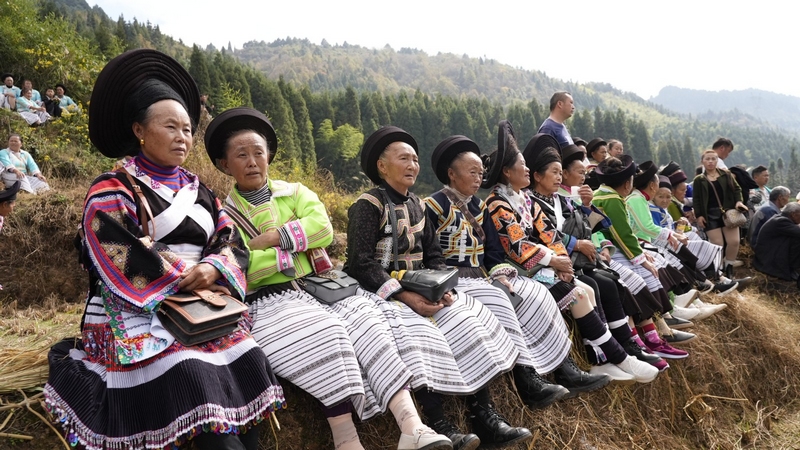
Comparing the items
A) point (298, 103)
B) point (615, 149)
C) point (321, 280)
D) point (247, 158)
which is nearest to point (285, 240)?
point (321, 280)

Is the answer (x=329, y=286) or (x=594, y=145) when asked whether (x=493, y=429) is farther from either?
(x=594, y=145)

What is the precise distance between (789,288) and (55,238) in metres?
10.8

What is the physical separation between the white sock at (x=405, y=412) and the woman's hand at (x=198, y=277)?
1108 mm

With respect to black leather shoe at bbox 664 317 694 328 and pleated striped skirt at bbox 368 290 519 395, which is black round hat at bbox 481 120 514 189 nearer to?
pleated striped skirt at bbox 368 290 519 395

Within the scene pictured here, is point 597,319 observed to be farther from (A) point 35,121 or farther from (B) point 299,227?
(A) point 35,121

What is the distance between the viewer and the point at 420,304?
322 centimetres

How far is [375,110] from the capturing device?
66.1 metres

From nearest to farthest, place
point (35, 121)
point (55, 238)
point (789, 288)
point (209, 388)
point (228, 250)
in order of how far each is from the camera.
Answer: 1. point (209, 388)
2. point (228, 250)
3. point (55, 238)
4. point (789, 288)
5. point (35, 121)

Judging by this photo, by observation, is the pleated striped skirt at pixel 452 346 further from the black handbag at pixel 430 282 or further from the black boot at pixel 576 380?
the black boot at pixel 576 380

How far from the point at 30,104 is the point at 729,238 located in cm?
1557

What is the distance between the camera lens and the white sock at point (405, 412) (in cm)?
254

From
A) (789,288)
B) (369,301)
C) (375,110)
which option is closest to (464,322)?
(369,301)

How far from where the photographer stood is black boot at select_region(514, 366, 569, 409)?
10.7ft

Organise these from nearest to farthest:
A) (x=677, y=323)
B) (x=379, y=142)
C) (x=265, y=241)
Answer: (x=265, y=241) → (x=379, y=142) → (x=677, y=323)
